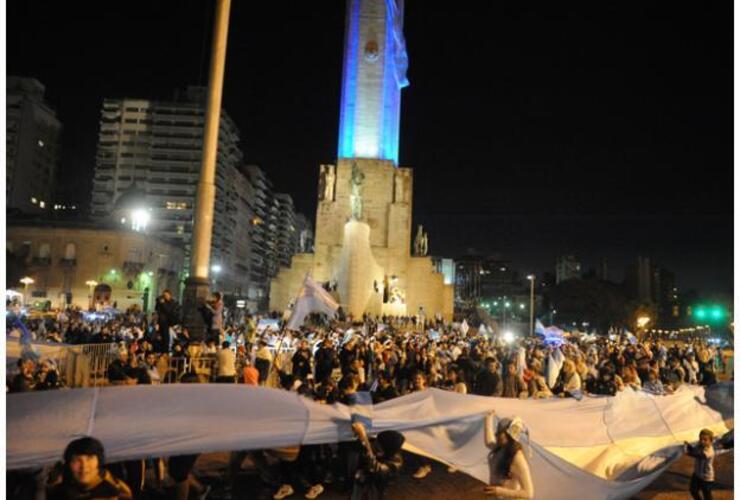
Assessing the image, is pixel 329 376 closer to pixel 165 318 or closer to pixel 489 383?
pixel 489 383

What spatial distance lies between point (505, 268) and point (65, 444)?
185m

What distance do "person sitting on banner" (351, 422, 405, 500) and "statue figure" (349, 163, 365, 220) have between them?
142 feet

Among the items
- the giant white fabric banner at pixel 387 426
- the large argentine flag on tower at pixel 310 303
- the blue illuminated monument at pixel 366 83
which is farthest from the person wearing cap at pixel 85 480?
the blue illuminated monument at pixel 366 83

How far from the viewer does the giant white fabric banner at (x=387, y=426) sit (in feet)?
17.4

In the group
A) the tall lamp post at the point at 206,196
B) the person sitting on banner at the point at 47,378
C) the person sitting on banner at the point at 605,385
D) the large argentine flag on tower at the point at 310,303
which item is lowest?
the person sitting on banner at the point at 47,378

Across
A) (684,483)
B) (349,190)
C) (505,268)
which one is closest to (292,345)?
(684,483)

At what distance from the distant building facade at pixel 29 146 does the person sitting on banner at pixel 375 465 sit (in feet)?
286

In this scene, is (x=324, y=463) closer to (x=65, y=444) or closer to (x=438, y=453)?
(x=438, y=453)

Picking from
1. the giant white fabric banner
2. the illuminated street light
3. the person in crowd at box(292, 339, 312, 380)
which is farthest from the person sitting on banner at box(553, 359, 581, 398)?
the illuminated street light

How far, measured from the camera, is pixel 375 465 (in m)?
5.94

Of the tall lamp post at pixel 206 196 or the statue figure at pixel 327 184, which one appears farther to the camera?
the statue figure at pixel 327 184

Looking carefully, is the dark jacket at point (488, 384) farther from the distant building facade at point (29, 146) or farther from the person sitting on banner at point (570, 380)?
the distant building facade at point (29, 146)

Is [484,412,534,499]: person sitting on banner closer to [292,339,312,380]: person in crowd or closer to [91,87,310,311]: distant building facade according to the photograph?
[292,339,312,380]: person in crowd

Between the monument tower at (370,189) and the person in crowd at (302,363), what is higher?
the monument tower at (370,189)
